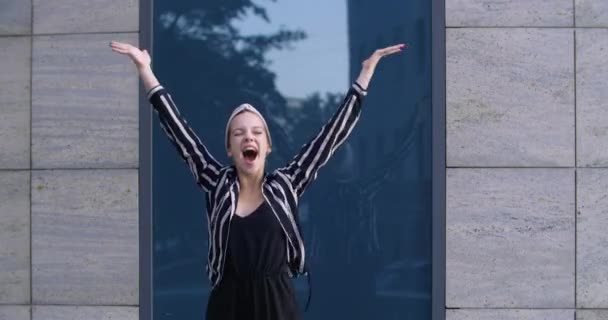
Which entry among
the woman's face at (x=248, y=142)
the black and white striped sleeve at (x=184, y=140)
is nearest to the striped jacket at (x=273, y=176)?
the black and white striped sleeve at (x=184, y=140)

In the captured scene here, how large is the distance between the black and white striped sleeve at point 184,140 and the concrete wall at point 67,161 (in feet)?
8.12

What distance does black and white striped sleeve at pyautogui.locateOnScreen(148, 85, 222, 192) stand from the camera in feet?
11.9

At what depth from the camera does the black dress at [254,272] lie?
3.44 meters

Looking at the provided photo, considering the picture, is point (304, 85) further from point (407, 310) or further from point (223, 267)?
point (223, 267)

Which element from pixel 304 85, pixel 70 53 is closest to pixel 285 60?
pixel 304 85

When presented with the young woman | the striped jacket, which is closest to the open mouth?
the young woman

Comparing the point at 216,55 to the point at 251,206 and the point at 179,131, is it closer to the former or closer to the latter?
the point at 179,131

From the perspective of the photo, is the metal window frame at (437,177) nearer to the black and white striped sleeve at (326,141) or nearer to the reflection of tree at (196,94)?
the reflection of tree at (196,94)

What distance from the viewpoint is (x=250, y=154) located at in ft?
11.5

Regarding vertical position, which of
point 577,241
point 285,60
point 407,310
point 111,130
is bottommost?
point 407,310

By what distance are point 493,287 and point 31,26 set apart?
389 cm

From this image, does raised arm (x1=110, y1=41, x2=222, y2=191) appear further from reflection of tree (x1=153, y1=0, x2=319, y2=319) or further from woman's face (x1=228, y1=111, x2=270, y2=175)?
reflection of tree (x1=153, y1=0, x2=319, y2=319)

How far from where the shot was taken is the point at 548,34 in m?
5.93

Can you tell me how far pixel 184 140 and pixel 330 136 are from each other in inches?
25.3
